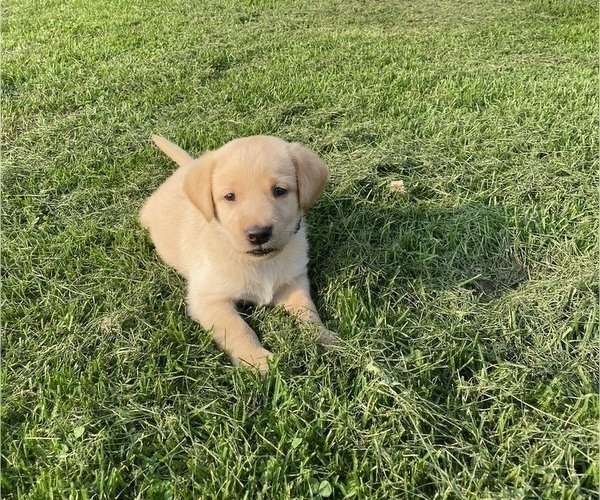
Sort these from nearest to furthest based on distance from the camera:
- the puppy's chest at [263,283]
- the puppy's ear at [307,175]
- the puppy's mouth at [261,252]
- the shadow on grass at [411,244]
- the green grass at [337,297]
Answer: the green grass at [337,297], the puppy's mouth at [261,252], the puppy's ear at [307,175], the puppy's chest at [263,283], the shadow on grass at [411,244]

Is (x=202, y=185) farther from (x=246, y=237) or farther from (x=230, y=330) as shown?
(x=230, y=330)

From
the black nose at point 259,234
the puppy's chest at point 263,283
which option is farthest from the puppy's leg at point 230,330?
the black nose at point 259,234

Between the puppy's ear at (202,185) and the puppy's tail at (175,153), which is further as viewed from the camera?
the puppy's tail at (175,153)

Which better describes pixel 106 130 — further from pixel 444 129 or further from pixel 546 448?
pixel 546 448

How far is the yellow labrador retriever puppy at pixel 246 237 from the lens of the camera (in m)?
2.19

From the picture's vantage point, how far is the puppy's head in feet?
7.06

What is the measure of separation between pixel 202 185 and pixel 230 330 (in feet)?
2.17

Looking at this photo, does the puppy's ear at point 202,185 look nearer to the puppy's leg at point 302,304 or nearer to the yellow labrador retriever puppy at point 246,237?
the yellow labrador retriever puppy at point 246,237

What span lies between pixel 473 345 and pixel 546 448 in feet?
1.69

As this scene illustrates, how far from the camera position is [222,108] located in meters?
4.64

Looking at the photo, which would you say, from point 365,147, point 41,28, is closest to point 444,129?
point 365,147

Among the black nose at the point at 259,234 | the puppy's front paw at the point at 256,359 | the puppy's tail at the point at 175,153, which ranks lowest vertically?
the puppy's front paw at the point at 256,359

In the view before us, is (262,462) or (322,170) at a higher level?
(322,170)

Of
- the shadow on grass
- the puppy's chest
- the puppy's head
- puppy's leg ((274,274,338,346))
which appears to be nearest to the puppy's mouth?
the puppy's head
